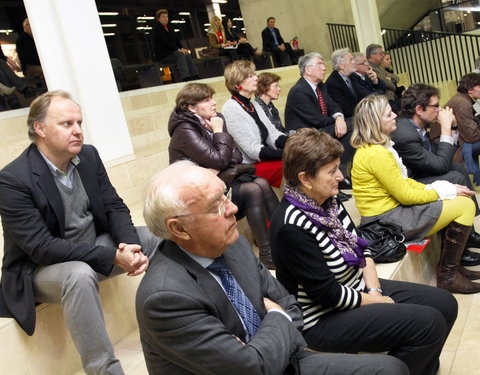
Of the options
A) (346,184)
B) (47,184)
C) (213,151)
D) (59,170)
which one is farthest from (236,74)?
(47,184)

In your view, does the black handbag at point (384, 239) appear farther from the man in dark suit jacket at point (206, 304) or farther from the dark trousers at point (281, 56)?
the dark trousers at point (281, 56)

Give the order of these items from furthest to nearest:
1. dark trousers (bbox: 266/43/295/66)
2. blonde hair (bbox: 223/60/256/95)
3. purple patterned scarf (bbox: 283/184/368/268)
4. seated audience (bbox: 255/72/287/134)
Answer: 1. dark trousers (bbox: 266/43/295/66)
2. seated audience (bbox: 255/72/287/134)
3. blonde hair (bbox: 223/60/256/95)
4. purple patterned scarf (bbox: 283/184/368/268)

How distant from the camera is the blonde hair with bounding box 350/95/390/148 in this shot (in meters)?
2.95

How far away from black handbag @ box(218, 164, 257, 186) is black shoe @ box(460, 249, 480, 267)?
1.47 meters

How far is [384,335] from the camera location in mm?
1865

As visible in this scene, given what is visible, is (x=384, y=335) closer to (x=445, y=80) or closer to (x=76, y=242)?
(x=76, y=242)

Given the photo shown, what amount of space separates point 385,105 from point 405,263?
909 millimetres

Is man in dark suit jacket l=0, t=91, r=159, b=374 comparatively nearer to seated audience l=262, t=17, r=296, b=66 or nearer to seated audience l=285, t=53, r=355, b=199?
seated audience l=285, t=53, r=355, b=199

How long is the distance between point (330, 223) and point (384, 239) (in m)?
0.96

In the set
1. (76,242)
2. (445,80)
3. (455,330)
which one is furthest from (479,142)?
(445,80)

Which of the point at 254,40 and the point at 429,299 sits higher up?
the point at 254,40

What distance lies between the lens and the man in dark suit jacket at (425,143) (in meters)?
3.43

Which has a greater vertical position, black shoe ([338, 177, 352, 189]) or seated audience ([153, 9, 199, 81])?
seated audience ([153, 9, 199, 81])

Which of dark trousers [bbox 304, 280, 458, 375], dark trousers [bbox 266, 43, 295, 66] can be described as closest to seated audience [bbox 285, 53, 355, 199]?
dark trousers [bbox 304, 280, 458, 375]
